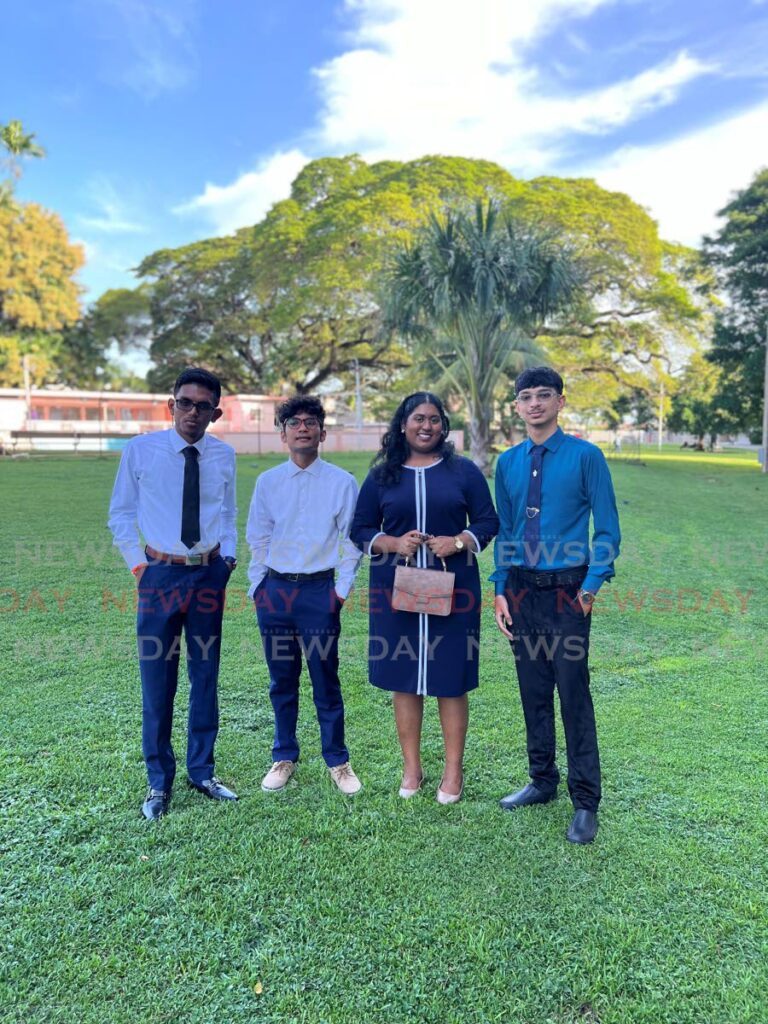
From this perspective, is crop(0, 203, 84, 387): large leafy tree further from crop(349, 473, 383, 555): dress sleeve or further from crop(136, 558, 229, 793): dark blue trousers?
crop(349, 473, 383, 555): dress sleeve

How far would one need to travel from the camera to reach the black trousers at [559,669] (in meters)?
2.63

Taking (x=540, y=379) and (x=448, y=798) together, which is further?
(x=448, y=798)

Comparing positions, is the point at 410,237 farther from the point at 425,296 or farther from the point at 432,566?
the point at 432,566

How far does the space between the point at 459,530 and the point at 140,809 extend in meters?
1.75

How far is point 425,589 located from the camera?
2.62 m

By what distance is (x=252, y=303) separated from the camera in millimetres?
33625

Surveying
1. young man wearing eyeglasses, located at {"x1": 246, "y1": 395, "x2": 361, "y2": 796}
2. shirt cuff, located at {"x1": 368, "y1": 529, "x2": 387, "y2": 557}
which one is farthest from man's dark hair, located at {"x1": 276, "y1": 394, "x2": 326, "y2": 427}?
shirt cuff, located at {"x1": 368, "y1": 529, "x2": 387, "y2": 557}

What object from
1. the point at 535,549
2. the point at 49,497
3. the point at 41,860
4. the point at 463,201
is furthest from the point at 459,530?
the point at 463,201

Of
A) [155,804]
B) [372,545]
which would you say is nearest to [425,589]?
[372,545]

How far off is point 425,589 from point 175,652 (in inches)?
43.7

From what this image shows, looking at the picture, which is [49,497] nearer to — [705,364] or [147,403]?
[705,364]

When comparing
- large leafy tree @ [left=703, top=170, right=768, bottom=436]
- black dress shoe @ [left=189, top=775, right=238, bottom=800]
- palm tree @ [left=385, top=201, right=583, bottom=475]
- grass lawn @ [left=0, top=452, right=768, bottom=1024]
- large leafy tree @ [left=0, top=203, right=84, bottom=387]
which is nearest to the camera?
grass lawn @ [left=0, top=452, right=768, bottom=1024]

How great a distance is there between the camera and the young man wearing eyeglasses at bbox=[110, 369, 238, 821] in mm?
2762

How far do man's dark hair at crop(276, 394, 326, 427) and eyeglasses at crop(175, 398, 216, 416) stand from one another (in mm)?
298
